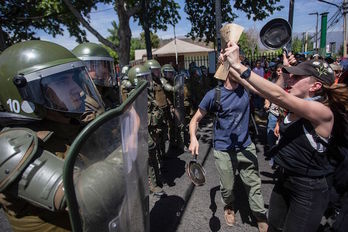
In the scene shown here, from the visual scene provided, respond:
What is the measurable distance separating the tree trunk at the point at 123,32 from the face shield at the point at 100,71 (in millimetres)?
5409

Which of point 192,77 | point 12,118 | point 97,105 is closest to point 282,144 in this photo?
point 97,105

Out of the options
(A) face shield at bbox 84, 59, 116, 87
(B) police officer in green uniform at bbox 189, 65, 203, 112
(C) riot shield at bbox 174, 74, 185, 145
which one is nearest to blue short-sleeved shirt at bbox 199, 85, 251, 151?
(A) face shield at bbox 84, 59, 116, 87

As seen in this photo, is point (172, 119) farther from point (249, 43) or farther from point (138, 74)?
point (249, 43)

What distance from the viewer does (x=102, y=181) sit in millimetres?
946

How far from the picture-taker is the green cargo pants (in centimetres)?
274

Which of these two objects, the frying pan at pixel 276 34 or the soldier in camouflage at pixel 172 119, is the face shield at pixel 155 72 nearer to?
the soldier in camouflage at pixel 172 119

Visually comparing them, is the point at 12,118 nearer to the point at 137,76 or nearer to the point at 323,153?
the point at 323,153

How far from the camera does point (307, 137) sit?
1812 mm

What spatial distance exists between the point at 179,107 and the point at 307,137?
4092 mm

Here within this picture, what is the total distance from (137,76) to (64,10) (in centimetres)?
674

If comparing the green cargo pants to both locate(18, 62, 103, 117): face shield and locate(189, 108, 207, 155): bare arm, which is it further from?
locate(18, 62, 103, 117): face shield

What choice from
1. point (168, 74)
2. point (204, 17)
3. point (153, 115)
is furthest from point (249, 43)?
point (153, 115)

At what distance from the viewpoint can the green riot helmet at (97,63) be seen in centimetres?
324

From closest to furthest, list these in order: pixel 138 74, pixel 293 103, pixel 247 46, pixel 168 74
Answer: pixel 293 103 → pixel 138 74 → pixel 168 74 → pixel 247 46
